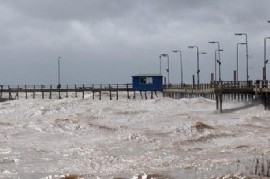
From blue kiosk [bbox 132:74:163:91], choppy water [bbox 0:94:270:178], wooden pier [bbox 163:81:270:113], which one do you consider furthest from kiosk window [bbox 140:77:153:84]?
choppy water [bbox 0:94:270:178]

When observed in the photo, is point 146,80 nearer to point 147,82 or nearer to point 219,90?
point 147,82

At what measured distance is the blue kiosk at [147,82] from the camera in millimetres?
98375

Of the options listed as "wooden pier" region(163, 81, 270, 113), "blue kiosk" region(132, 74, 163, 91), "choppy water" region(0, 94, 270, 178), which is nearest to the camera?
"choppy water" region(0, 94, 270, 178)

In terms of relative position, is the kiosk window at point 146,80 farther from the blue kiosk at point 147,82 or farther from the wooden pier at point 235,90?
the wooden pier at point 235,90

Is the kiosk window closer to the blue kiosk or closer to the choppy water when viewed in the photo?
the blue kiosk

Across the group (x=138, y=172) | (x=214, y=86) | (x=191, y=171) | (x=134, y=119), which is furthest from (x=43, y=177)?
(x=214, y=86)

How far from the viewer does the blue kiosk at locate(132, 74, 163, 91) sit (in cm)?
9838

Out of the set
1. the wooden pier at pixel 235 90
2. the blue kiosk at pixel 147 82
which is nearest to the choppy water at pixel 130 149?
the wooden pier at pixel 235 90

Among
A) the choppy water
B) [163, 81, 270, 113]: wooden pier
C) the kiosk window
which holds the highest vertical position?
the kiosk window

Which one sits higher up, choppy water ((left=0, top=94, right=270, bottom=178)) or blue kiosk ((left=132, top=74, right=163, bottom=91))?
blue kiosk ((left=132, top=74, right=163, bottom=91))

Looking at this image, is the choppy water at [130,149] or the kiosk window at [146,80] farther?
the kiosk window at [146,80]

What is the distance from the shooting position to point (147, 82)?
99438mm

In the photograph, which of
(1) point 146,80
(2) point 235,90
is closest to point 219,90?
(2) point 235,90

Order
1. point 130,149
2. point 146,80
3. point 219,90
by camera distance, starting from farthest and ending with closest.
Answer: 1. point 146,80
2. point 219,90
3. point 130,149
